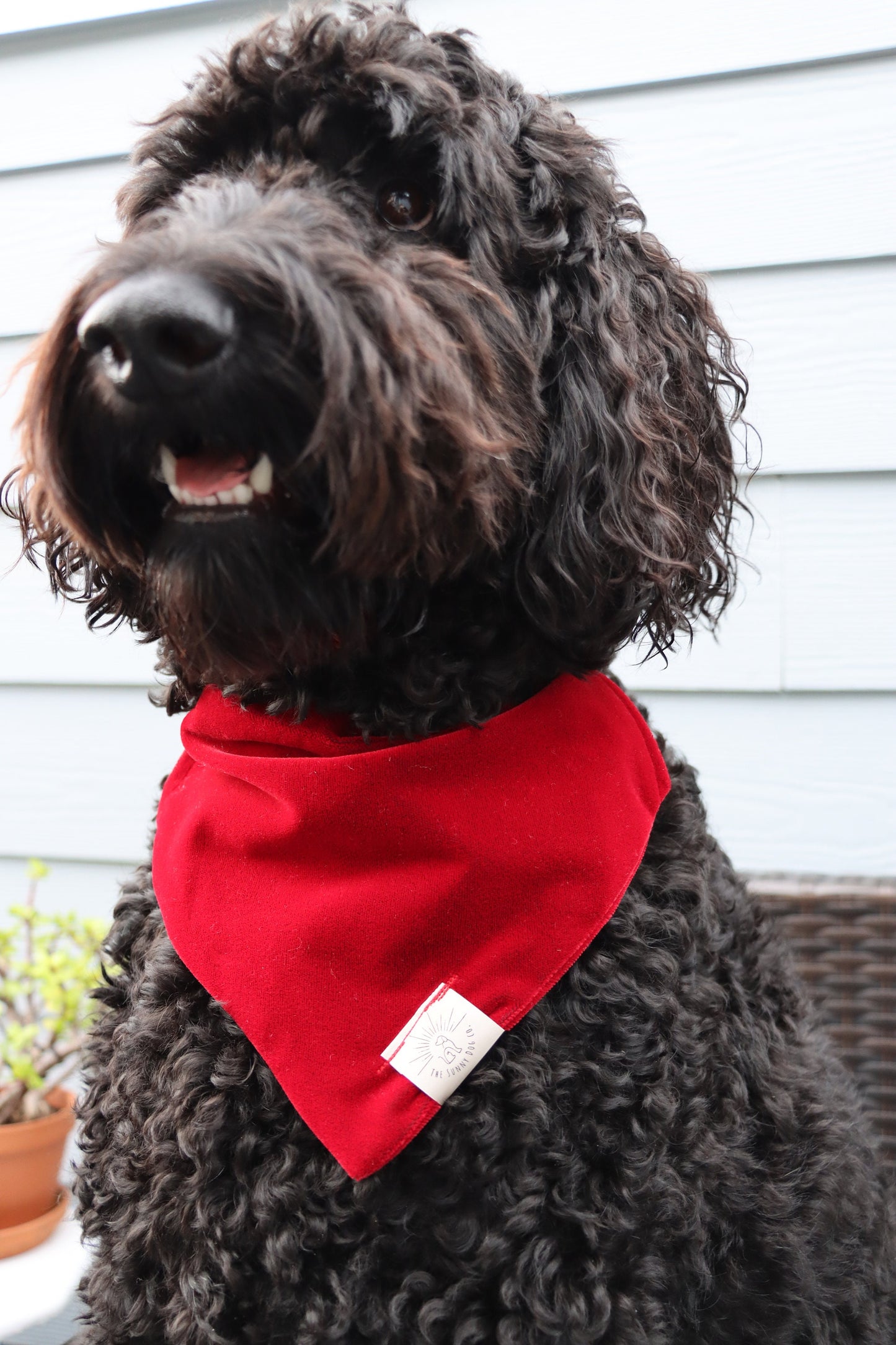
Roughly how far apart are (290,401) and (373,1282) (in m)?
0.84

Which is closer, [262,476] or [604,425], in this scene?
[262,476]

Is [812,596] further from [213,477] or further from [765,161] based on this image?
[213,477]

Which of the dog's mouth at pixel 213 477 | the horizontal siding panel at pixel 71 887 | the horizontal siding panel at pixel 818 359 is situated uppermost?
the dog's mouth at pixel 213 477

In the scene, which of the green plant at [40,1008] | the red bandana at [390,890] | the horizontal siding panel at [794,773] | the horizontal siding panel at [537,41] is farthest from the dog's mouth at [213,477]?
the horizontal siding panel at [794,773]

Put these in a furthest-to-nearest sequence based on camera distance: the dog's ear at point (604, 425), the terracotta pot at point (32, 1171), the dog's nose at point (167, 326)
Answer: the terracotta pot at point (32, 1171)
the dog's ear at point (604, 425)
the dog's nose at point (167, 326)

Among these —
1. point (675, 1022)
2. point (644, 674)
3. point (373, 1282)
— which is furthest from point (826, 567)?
point (373, 1282)

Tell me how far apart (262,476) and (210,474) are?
6 centimetres

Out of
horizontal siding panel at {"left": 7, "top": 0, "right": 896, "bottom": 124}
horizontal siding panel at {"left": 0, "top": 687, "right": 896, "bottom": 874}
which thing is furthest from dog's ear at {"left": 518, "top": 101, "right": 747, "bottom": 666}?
horizontal siding panel at {"left": 0, "top": 687, "right": 896, "bottom": 874}

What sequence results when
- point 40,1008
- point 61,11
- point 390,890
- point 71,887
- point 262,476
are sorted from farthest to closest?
point 71,887 < point 61,11 < point 40,1008 < point 390,890 < point 262,476

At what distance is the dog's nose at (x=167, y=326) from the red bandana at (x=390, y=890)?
443 millimetres

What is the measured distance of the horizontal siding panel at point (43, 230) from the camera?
234 centimetres

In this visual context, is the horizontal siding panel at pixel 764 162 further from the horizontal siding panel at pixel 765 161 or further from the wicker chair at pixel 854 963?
the wicker chair at pixel 854 963

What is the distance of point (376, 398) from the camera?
940 millimetres

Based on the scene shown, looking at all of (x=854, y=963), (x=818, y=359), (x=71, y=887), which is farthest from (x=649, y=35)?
(x=71, y=887)
